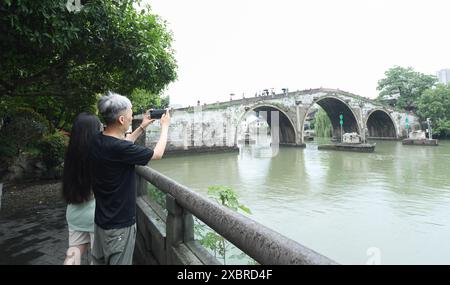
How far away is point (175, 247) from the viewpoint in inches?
81.6

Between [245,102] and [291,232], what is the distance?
1955 cm

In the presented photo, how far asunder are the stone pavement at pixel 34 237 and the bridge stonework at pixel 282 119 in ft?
45.9

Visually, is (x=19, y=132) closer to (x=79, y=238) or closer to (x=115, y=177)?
(x=79, y=238)

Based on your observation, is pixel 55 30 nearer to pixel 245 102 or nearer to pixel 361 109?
pixel 245 102

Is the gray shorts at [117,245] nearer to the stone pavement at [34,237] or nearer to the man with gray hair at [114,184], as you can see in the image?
the man with gray hair at [114,184]

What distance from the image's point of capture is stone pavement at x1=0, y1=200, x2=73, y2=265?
3.29m

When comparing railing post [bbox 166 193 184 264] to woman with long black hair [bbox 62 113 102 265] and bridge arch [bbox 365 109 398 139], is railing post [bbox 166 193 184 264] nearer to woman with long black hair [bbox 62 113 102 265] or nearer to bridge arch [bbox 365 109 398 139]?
woman with long black hair [bbox 62 113 102 265]

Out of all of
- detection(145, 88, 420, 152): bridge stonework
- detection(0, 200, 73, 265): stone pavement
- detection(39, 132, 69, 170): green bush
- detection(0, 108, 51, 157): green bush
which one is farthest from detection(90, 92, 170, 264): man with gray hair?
detection(145, 88, 420, 152): bridge stonework

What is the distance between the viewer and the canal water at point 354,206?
5277mm

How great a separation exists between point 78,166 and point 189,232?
0.79 m

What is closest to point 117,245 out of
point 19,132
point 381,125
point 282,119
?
point 19,132

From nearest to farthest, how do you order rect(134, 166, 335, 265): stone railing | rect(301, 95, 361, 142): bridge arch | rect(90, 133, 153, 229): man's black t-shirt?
rect(134, 166, 335, 265): stone railing
rect(90, 133, 153, 229): man's black t-shirt
rect(301, 95, 361, 142): bridge arch

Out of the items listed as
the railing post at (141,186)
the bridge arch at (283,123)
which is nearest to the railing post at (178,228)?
the railing post at (141,186)

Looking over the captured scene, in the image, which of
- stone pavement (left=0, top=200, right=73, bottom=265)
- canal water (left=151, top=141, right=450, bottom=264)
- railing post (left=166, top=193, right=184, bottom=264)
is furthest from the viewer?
canal water (left=151, top=141, right=450, bottom=264)
